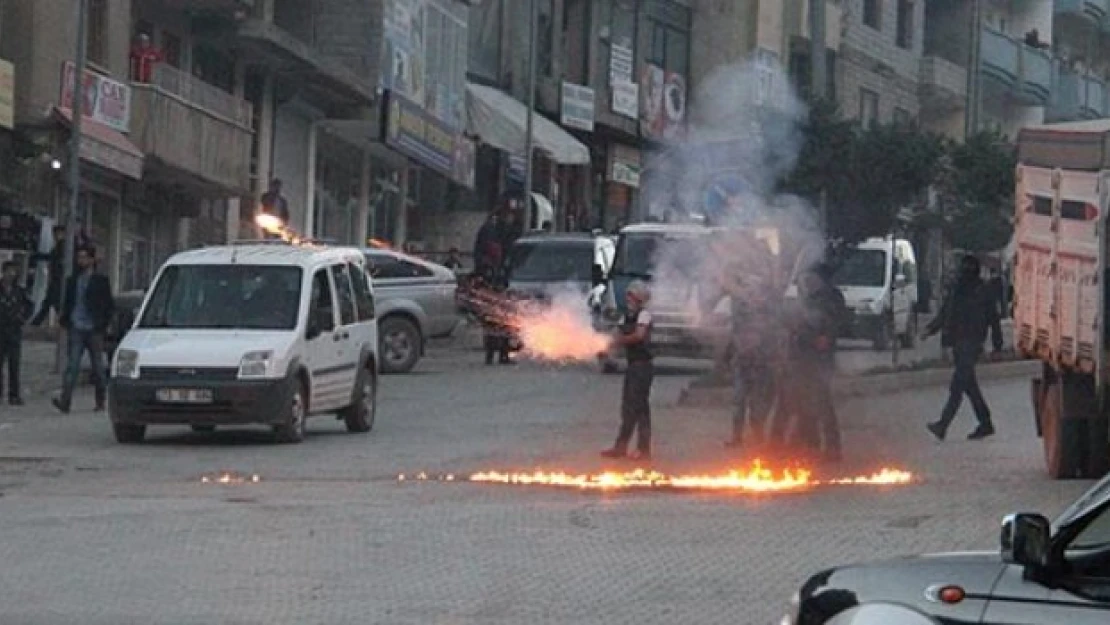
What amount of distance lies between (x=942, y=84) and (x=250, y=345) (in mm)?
45910

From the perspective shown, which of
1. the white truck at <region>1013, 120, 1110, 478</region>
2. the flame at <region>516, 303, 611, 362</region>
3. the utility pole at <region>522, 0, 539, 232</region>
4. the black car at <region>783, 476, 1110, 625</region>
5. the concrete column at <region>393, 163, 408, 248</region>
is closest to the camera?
the black car at <region>783, 476, 1110, 625</region>

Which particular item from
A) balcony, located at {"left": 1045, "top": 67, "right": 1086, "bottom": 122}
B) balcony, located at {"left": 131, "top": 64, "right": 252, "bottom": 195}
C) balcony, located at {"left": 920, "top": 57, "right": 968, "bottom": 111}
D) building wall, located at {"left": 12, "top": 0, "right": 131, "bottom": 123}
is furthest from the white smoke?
balcony, located at {"left": 1045, "top": 67, "right": 1086, "bottom": 122}

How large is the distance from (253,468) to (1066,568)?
14353 millimetres

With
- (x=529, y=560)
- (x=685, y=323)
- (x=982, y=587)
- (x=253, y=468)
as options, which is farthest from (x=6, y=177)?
(x=982, y=587)

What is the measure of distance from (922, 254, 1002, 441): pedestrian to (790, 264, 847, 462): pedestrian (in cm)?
243

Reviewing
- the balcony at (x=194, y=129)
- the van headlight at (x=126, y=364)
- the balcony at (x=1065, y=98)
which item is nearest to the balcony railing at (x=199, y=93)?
the balcony at (x=194, y=129)

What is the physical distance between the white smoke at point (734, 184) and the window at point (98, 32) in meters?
8.55

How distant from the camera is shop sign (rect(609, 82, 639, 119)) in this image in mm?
55375

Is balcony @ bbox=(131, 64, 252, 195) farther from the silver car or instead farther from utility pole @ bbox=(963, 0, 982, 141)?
utility pole @ bbox=(963, 0, 982, 141)

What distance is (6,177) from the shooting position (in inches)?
1363

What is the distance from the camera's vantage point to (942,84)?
219 feet

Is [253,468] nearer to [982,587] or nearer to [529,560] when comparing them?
[529,560]

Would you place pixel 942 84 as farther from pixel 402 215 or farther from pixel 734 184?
pixel 734 184

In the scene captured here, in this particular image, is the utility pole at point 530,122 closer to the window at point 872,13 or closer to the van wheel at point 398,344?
the window at point 872,13
